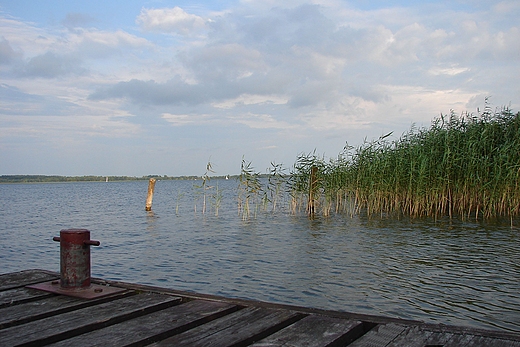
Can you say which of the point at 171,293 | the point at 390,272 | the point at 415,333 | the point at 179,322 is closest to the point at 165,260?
the point at 390,272

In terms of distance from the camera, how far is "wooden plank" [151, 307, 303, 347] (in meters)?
2.87

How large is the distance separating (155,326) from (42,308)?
116 centimetres

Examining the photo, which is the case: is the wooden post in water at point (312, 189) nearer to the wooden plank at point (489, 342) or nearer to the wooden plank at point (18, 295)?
the wooden plank at point (18, 295)

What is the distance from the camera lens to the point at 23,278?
15.7 feet

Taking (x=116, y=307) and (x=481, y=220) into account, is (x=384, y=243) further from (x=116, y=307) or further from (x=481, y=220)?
(x=116, y=307)

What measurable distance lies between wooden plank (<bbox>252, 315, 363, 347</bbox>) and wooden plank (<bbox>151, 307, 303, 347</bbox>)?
0.30 ft

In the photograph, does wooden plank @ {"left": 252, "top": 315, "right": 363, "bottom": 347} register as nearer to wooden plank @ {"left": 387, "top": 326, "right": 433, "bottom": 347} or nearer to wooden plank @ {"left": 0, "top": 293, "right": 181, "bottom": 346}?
wooden plank @ {"left": 387, "top": 326, "right": 433, "bottom": 347}

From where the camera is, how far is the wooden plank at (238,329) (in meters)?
2.87

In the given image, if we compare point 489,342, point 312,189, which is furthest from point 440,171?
point 489,342

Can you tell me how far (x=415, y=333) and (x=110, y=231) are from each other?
1518cm

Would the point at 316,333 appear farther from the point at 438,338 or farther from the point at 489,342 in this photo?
the point at 489,342

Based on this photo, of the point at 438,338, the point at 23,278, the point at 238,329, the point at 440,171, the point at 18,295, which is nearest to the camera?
the point at 438,338

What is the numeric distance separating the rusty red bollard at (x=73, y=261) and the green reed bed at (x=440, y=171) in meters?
12.5

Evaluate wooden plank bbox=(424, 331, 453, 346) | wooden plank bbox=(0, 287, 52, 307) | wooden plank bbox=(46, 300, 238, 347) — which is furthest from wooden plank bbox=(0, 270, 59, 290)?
wooden plank bbox=(424, 331, 453, 346)
